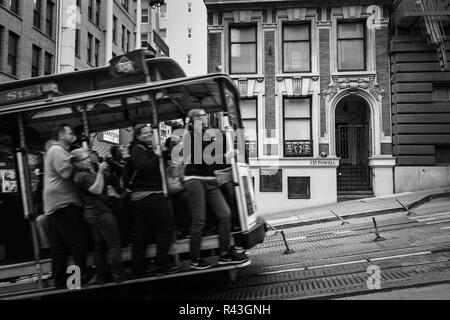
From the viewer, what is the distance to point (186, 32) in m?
62.6

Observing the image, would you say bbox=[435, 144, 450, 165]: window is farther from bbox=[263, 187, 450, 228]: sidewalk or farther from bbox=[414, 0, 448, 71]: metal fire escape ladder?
bbox=[414, 0, 448, 71]: metal fire escape ladder

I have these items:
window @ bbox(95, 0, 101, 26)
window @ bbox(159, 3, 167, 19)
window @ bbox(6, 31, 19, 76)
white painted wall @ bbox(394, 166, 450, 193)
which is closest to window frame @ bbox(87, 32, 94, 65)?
window @ bbox(95, 0, 101, 26)

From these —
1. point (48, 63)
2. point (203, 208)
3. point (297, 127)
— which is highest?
point (48, 63)

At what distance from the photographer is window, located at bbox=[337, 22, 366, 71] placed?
778 inches

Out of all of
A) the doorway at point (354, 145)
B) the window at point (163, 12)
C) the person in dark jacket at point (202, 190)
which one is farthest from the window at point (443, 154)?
the window at point (163, 12)

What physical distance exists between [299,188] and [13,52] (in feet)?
54.9

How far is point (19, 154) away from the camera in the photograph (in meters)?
6.38

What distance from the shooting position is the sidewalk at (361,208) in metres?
14.3

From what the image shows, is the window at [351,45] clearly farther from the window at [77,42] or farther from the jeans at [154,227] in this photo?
the window at [77,42]

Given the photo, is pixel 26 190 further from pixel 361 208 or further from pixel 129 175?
A: pixel 361 208

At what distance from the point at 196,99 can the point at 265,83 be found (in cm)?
1337

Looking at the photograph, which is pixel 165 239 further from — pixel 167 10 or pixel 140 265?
pixel 167 10

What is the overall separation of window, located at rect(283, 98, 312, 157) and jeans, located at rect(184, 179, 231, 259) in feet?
44.4

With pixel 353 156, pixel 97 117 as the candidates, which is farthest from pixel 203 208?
pixel 353 156
